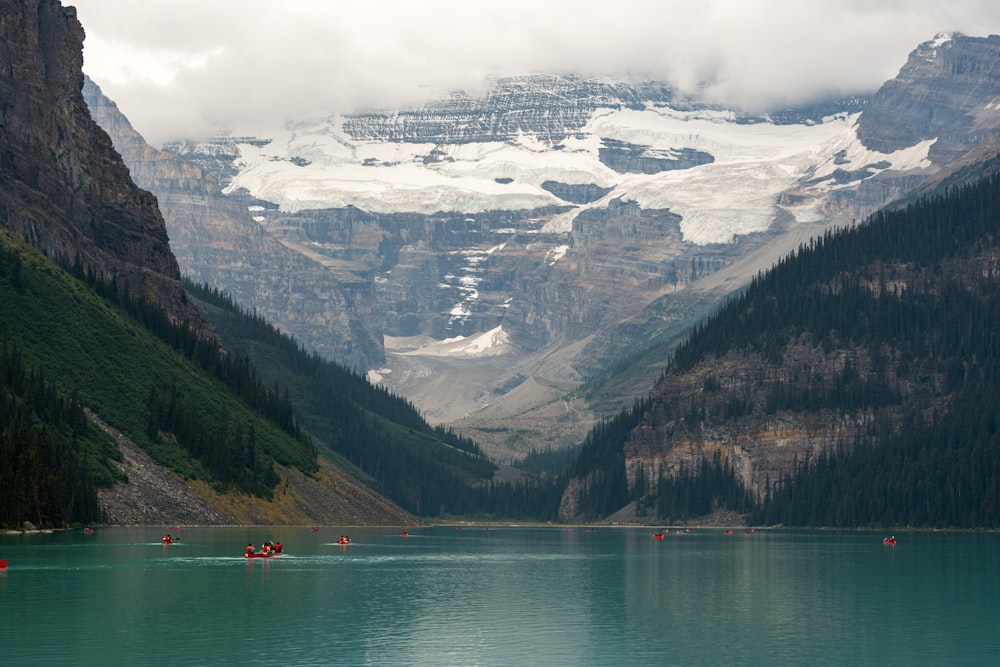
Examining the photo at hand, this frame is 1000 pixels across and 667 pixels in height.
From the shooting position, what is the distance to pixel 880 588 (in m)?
169

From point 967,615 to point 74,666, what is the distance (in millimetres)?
78970

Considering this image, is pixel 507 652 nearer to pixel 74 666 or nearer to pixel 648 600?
pixel 74 666

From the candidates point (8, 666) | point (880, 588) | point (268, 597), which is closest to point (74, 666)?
point (8, 666)

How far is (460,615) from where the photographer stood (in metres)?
136

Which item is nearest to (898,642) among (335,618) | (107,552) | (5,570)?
(335,618)

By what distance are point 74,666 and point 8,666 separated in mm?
Answer: 4000

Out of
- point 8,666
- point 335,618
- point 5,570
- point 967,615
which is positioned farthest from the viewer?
point 5,570

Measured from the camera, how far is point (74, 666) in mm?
101000

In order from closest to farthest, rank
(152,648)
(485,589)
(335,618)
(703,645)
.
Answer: (152,648) → (703,645) → (335,618) → (485,589)

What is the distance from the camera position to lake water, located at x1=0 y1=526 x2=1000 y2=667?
4387 inches

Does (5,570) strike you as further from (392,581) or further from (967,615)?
(967,615)

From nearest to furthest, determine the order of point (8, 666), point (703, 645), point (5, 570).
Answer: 1. point (8, 666)
2. point (703, 645)
3. point (5, 570)

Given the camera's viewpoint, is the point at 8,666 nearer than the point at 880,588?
Yes

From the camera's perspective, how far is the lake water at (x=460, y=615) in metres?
111
